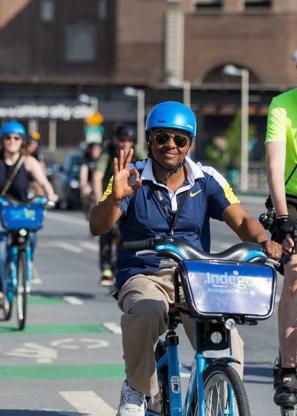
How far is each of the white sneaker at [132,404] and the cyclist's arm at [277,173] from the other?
4.51 feet

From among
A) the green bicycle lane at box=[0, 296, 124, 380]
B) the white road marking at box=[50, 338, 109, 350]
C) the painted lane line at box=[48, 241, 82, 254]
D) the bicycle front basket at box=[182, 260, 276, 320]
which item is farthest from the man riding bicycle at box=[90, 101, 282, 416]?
the painted lane line at box=[48, 241, 82, 254]

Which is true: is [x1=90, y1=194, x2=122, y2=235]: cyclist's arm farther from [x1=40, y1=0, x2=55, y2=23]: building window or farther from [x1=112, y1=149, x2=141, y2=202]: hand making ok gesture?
[x1=40, y1=0, x2=55, y2=23]: building window

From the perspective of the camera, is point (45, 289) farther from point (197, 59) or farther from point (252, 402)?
point (197, 59)

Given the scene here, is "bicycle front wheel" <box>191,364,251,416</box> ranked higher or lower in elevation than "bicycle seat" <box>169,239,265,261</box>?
lower

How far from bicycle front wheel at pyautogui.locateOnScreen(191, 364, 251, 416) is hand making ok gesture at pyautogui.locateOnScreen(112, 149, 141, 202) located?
93 centimetres

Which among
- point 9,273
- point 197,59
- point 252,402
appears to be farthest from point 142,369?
point 197,59

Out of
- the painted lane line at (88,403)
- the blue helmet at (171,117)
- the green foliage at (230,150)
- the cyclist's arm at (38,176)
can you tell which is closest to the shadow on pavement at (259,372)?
the painted lane line at (88,403)

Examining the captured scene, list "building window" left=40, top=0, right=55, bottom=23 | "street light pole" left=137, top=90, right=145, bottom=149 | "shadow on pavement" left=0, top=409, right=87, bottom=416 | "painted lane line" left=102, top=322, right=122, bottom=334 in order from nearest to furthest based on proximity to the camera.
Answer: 1. "shadow on pavement" left=0, top=409, right=87, bottom=416
2. "painted lane line" left=102, top=322, right=122, bottom=334
3. "street light pole" left=137, top=90, right=145, bottom=149
4. "building window" left=40, top=0, right=55, bottom=23

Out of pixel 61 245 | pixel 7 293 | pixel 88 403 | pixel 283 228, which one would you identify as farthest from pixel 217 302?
pixel 61 245

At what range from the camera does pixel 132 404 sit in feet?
22.2

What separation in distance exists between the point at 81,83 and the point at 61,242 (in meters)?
68.2

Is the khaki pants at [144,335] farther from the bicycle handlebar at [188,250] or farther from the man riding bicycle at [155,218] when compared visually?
the bicycle handlebar at [188,250]

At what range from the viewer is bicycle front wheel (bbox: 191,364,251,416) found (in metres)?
6.11

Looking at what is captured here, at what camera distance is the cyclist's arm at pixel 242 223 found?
7078 mm
